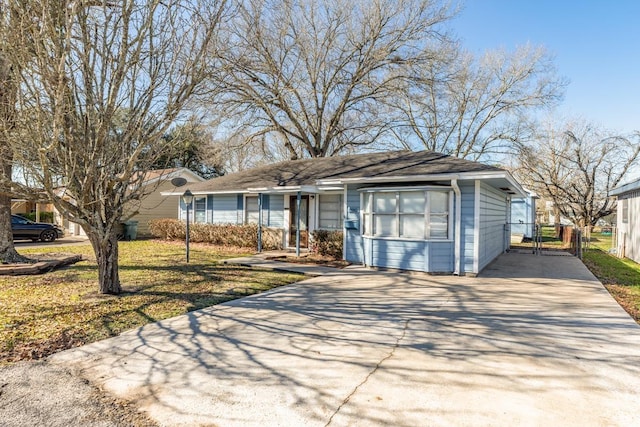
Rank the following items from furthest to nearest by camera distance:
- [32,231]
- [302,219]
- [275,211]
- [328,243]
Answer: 1. [32,231]
2. [275,211]
3. [302,219]
4. [328,243]

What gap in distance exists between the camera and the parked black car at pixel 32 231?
1567 cm

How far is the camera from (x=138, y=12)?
5441 millimetres

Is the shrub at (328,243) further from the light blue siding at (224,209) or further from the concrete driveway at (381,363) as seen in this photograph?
the concrete driveway at (381,363)

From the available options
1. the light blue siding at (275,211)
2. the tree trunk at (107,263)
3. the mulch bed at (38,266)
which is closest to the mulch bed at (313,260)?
the light blue siding at (275,211)

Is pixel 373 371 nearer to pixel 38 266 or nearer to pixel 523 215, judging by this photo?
pixel 38 266

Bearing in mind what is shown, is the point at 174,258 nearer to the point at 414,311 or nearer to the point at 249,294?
the point at 249,294

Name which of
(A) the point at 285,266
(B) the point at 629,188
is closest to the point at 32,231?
(A) the point at 285,266

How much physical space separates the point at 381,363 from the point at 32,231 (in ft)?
59.0

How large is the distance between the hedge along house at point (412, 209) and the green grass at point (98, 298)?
8.14 feet

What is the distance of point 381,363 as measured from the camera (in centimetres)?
367

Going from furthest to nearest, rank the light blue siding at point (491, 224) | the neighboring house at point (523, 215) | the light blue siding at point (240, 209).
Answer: the neighboring house at point (523, 215)
the light blue siding at point (240, 209)
the light blue siding at point (491, 224)

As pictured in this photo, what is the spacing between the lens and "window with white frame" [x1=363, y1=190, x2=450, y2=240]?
342 inches

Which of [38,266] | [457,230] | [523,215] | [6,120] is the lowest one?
[38,266]

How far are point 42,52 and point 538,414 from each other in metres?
6.60
